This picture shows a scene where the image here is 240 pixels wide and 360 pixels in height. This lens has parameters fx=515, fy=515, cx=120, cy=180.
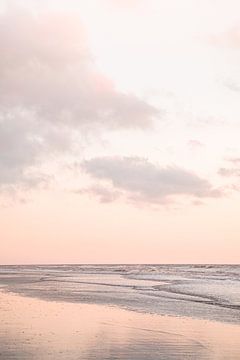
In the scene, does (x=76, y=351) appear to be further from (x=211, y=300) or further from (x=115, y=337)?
(x=211, y=300)

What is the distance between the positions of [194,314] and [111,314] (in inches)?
165

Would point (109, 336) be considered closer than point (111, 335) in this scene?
Yes

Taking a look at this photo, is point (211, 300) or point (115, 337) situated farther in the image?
point (211, 300)

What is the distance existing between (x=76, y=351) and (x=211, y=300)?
2176cm

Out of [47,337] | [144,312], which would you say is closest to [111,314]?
[144,312]

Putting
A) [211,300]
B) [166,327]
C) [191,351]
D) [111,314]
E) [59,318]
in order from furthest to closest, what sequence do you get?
[211,300], [111,314], [59,318], [166,327], [191,351]

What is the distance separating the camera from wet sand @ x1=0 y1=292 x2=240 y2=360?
14.4 meters

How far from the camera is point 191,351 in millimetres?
15250

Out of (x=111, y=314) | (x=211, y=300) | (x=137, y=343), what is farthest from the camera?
(x=211, y=300)

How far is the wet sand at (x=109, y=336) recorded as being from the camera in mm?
14375

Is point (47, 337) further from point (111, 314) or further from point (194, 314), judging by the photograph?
point (194, 314)

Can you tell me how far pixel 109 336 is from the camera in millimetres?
Answer: 17516

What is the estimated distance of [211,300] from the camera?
3475 cm

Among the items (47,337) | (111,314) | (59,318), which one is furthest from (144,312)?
(47,337)
